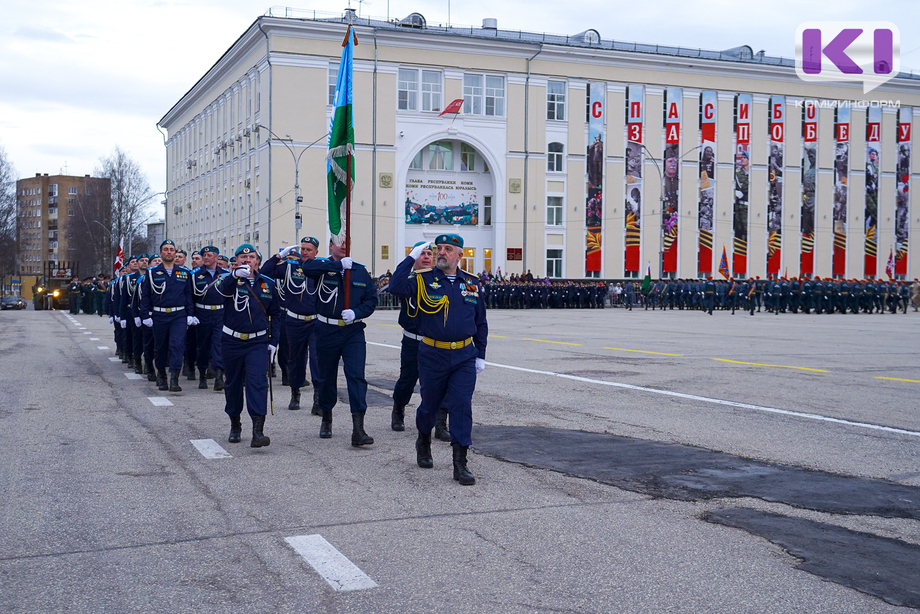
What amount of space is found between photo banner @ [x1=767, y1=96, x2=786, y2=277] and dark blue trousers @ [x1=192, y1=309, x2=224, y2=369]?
184 feet

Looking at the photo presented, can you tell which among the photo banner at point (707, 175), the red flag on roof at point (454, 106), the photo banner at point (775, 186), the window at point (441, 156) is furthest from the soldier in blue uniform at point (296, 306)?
the photo banner at point (775, 186)

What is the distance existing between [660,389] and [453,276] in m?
6.19

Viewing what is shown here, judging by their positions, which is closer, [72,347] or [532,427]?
[532,427]

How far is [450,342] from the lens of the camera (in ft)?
23.5

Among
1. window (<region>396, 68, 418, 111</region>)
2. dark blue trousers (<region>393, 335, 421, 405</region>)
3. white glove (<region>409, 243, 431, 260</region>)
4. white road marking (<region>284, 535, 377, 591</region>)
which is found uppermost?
window (<region>396, 68, 418, 111</region>)

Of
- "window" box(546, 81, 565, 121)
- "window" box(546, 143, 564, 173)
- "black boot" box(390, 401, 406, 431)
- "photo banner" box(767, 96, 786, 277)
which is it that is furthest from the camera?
"photo banner" box(767, 96, 786, 277)

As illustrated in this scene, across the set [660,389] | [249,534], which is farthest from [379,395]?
[249,534]

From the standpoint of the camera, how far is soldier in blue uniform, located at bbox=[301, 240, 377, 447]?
846 cm

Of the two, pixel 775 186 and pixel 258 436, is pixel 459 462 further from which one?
pixel 775 186

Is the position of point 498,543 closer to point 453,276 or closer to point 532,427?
point 453,276

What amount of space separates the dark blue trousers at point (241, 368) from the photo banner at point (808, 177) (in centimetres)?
6147

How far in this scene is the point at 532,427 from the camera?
9.47m

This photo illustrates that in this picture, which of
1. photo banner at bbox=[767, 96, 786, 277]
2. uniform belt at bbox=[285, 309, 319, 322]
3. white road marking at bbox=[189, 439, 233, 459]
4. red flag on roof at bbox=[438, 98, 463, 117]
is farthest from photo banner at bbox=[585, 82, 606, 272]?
white road marking at bbox=[189, 439, 233, 459]

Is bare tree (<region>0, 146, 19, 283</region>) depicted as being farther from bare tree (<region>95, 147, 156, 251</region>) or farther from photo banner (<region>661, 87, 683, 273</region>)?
photo banner (<region>661, 87, 683, 273</region>)
